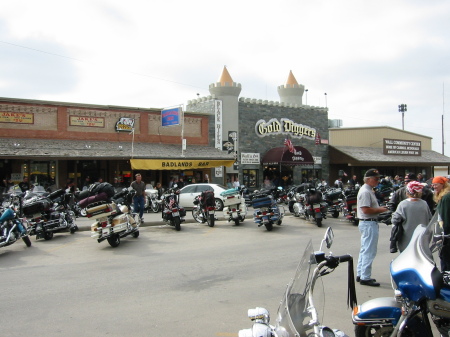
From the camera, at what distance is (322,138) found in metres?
33.8

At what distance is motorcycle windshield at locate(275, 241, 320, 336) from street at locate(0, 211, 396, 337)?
1.92 m

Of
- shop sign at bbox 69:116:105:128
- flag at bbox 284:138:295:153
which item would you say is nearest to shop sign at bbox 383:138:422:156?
flag at bbox 284:138:295:153

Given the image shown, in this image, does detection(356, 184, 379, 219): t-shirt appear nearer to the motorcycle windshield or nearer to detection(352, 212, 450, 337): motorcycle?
detection(352, 212, 450, 337): motorcycle

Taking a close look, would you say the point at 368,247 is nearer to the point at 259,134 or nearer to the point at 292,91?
the point at 259,134

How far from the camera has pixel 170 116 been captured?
2519 centimetres

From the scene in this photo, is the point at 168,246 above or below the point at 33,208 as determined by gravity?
below

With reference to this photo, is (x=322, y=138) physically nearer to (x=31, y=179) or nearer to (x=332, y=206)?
(x=332, y=206)

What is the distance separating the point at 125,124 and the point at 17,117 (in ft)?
18.2

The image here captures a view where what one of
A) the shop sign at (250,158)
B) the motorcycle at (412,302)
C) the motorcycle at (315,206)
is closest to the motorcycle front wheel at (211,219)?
the motorcycle at (315,206)

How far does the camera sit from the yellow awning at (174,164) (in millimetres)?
22064

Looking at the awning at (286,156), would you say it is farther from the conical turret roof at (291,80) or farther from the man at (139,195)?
the man at (139,195)

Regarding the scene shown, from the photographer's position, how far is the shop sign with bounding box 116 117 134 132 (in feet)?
78.9

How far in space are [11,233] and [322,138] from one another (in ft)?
89.7

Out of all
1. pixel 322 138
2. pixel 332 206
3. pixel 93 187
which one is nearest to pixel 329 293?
pixel 93 187
